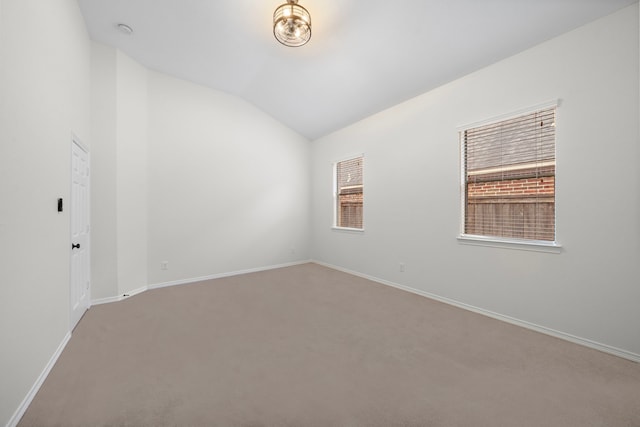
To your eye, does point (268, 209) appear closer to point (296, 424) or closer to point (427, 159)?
point (427, 159)

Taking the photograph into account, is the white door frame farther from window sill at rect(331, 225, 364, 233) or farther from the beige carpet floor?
window sill at rect(331, 225, 364, 233)

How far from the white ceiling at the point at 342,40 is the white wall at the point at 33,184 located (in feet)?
3.53

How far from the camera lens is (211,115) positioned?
15.3 ft

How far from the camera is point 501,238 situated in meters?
2.96

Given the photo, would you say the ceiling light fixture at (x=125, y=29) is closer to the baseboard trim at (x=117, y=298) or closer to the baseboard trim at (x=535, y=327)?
the baseboard trim at (x=117, y=298)

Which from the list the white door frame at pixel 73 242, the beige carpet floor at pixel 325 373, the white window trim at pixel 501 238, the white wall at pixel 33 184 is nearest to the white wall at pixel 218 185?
the white door frame at pixel 73 242

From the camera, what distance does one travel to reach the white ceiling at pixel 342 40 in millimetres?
2498

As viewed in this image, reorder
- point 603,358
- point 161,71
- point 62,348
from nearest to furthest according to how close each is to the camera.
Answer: point 603,358, point 62,348, point 161,71

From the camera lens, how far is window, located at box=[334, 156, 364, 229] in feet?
16.5

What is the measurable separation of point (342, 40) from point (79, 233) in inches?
148

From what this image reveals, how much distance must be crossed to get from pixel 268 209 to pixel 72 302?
324cm

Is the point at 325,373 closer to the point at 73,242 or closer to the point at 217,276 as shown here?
the point at 73,242

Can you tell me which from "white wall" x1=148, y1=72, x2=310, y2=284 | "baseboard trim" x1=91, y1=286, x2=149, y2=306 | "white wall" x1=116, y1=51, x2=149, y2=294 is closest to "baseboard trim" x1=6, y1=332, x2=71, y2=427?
"baseboard trim" x1=91, y1=286, x2=149, y2=306

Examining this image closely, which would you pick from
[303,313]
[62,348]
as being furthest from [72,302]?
[303,313]
